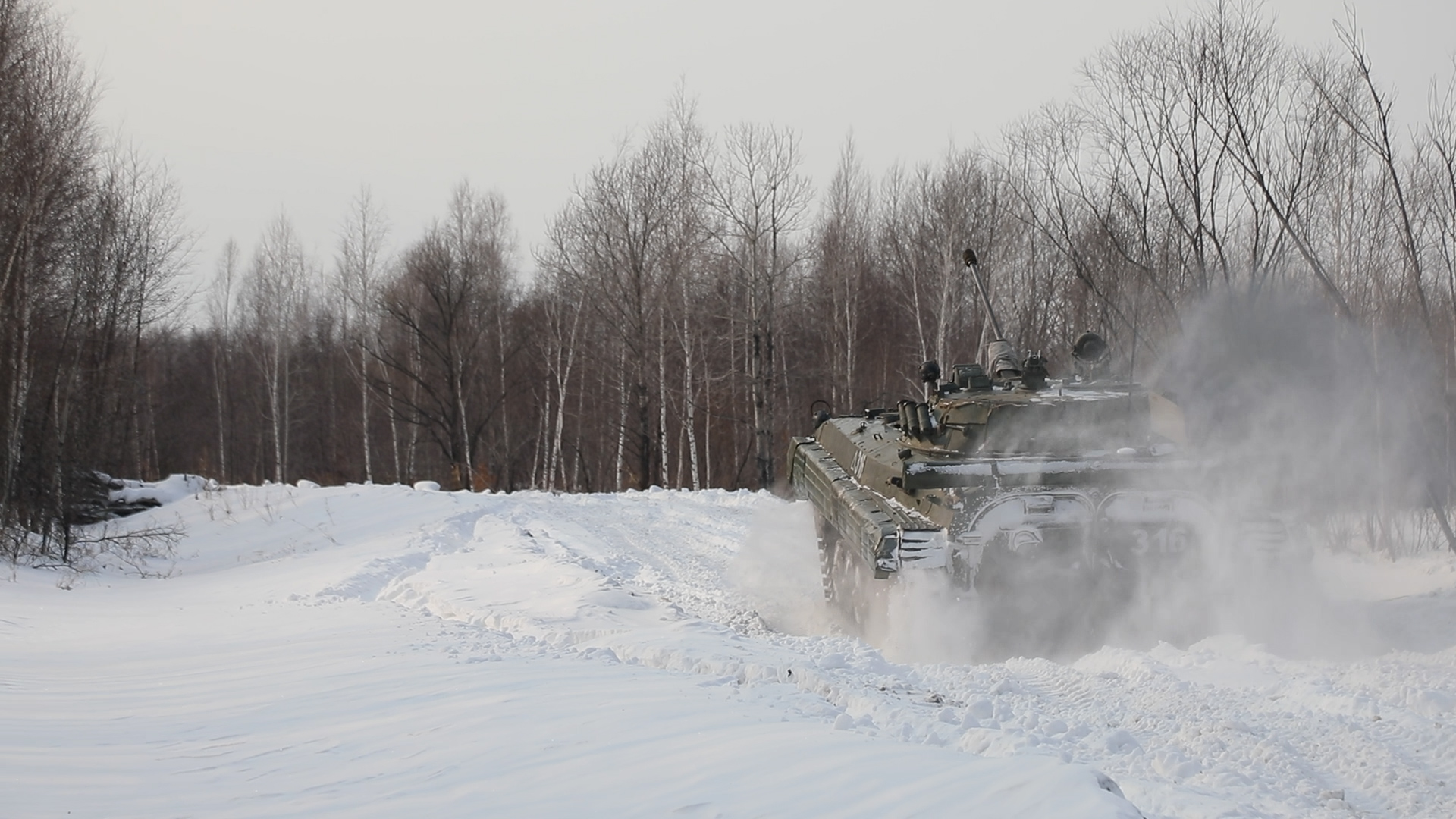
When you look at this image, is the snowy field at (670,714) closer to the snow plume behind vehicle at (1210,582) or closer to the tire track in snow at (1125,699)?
the tire track in snow at (1125,699)

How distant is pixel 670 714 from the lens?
459 centimetres

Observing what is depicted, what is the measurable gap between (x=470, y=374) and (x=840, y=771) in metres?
29.3

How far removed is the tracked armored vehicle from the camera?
271 inches

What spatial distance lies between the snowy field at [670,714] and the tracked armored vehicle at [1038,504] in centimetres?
57

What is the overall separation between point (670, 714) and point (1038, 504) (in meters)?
3.29

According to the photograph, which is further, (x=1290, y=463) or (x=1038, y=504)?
(x=1290, y=463)

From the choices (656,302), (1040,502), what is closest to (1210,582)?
(1040,502)

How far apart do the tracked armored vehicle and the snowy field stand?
22.3 inches

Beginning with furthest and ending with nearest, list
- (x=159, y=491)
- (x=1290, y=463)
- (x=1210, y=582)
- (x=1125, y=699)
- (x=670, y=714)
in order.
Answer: (x=159, y=491), (x=1290, y=463), (x=1210, y=582), (x=1125, y=699), (x=670, y=714)

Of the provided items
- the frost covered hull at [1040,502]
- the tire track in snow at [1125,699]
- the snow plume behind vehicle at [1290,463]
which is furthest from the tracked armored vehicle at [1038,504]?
the tire track in snow at [1125,699]

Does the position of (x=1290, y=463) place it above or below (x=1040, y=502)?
above

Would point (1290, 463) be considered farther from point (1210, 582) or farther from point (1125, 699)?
point (1125, 699)

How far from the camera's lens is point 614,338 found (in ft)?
98.4

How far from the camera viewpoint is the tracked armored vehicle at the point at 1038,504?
22.6ft
